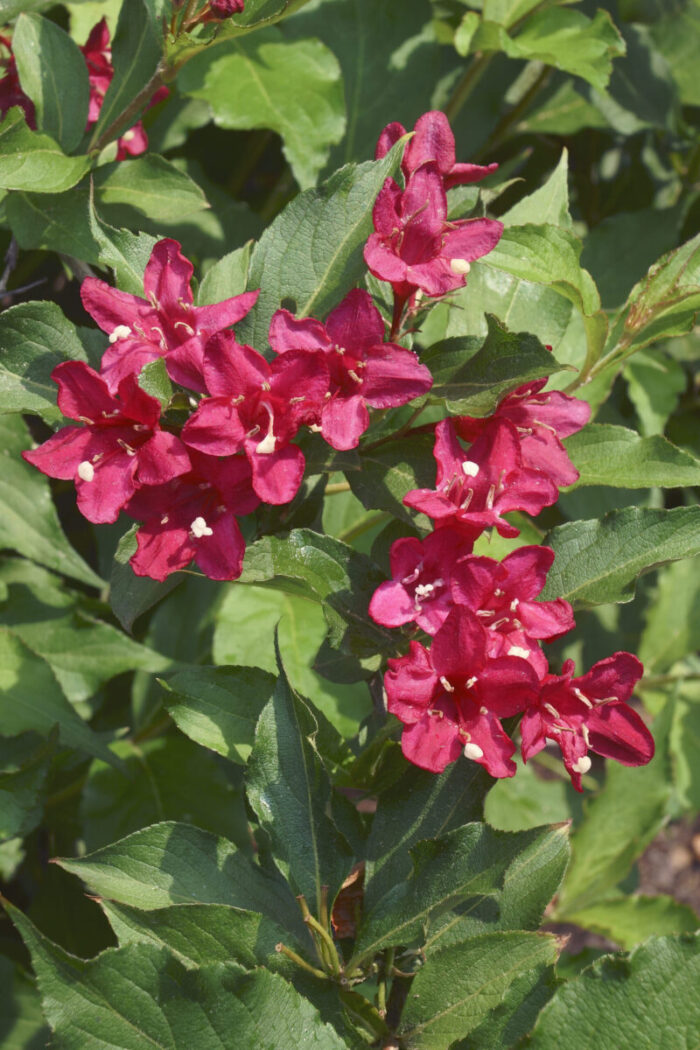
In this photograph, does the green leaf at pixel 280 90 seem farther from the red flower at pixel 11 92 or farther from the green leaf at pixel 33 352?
the green leaf at pixel 33 352

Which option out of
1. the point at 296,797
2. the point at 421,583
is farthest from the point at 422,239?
the point at 296,797

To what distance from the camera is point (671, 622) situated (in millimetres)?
2240

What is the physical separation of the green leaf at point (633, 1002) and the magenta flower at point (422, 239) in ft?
2.15

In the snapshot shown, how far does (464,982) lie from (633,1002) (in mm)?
170

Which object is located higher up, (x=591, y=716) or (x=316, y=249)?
(x=316, y=249)

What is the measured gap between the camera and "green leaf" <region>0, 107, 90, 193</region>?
119 centimetres

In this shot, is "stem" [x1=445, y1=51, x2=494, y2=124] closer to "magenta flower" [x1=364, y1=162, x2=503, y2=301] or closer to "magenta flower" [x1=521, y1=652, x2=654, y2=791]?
"magenta flower" [x1=364, y1=162, x2=503, y2=301]

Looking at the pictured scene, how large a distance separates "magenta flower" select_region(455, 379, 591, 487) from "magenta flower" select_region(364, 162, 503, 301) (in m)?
0.15

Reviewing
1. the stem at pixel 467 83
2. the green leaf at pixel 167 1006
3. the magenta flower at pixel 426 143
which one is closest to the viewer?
the green leaf at pixel 167 1006

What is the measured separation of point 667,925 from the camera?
1821mm

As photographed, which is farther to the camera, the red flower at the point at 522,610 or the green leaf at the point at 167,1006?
the red flower at the point at 522,610

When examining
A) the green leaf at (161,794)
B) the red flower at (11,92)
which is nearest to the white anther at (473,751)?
the green leaf at (161,794)

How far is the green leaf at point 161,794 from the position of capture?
5.13ft

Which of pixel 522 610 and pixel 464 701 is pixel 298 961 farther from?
pixel 522 610
